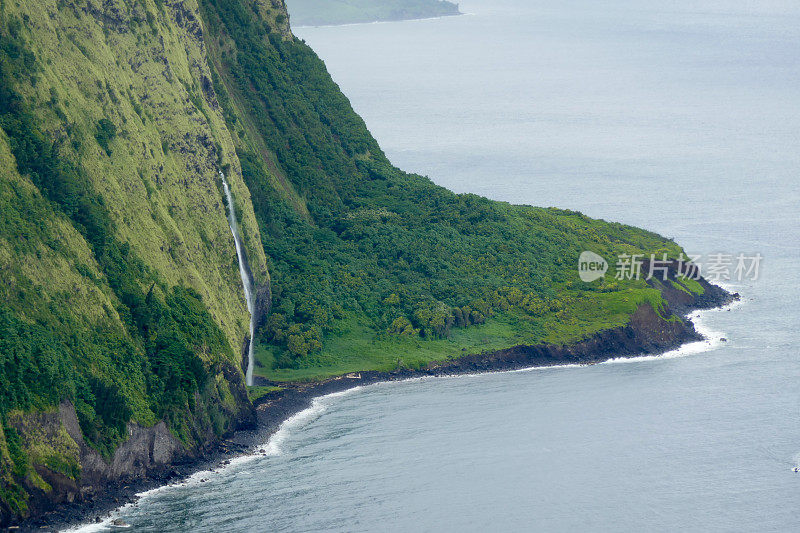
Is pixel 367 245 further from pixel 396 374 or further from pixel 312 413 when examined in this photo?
pixel 312 413

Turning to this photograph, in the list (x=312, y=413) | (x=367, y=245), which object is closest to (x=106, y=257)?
(x=312, y=413)

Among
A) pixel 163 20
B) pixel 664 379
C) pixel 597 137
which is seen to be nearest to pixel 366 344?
pixel 664 379

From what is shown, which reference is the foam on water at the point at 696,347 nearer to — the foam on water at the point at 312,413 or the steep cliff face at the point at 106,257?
the foam on water at the point at 312,413

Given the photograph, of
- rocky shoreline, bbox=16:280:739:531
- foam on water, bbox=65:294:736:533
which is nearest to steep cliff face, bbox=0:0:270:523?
rocky shoreline, bbox=16:280:739:531

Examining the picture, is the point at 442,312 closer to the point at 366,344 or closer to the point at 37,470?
the point at 366,344

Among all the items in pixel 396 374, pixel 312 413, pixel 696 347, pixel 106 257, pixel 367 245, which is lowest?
pixel 312 413

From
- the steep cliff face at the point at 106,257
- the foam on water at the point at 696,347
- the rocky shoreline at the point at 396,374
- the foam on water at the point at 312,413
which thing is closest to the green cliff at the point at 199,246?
the steep cliff face at the point at 106,257
